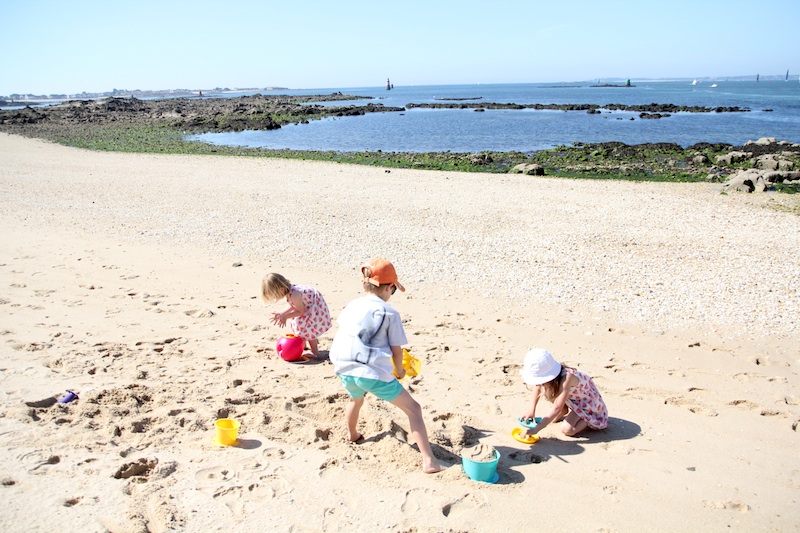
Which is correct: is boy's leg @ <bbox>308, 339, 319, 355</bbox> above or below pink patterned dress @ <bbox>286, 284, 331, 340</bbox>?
below

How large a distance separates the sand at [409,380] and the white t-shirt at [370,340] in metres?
0.65

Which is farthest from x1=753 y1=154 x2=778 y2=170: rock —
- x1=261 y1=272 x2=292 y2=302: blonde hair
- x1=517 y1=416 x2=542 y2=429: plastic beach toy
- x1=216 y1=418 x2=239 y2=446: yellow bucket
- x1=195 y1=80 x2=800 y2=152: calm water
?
x1=216 y1=418 x2=239 y2=446: yellow bucket

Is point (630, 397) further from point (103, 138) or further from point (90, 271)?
point (103, 138)

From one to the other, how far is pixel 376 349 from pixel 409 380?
158 cm

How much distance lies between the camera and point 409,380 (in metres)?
5.26

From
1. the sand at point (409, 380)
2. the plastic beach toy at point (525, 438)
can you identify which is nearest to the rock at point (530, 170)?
the sand at point (409, 380)

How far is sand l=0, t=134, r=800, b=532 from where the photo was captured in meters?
3.47

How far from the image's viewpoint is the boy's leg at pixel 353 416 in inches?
160

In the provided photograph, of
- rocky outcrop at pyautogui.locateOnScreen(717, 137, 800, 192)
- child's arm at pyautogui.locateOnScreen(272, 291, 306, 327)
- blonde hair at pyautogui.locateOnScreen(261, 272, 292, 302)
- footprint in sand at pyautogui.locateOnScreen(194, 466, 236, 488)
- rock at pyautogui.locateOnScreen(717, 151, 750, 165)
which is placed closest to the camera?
footprint in sand at pyautogui.locateOnScreen(194, 466, 236, 488)

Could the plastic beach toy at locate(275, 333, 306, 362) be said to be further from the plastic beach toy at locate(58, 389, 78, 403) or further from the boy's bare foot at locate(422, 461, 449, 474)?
the boy's bare foot at locate(422, 461, 449, 474)

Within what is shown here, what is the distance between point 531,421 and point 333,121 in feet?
150

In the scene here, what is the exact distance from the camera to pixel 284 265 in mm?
9070

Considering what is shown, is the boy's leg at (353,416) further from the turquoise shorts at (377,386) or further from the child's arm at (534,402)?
the child's arm at (534,402)

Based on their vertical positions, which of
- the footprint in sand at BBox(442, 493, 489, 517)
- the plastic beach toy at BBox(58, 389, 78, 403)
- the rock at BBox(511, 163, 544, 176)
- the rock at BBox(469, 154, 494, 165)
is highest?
the rock at BBox(469, 154, 494, 165)
